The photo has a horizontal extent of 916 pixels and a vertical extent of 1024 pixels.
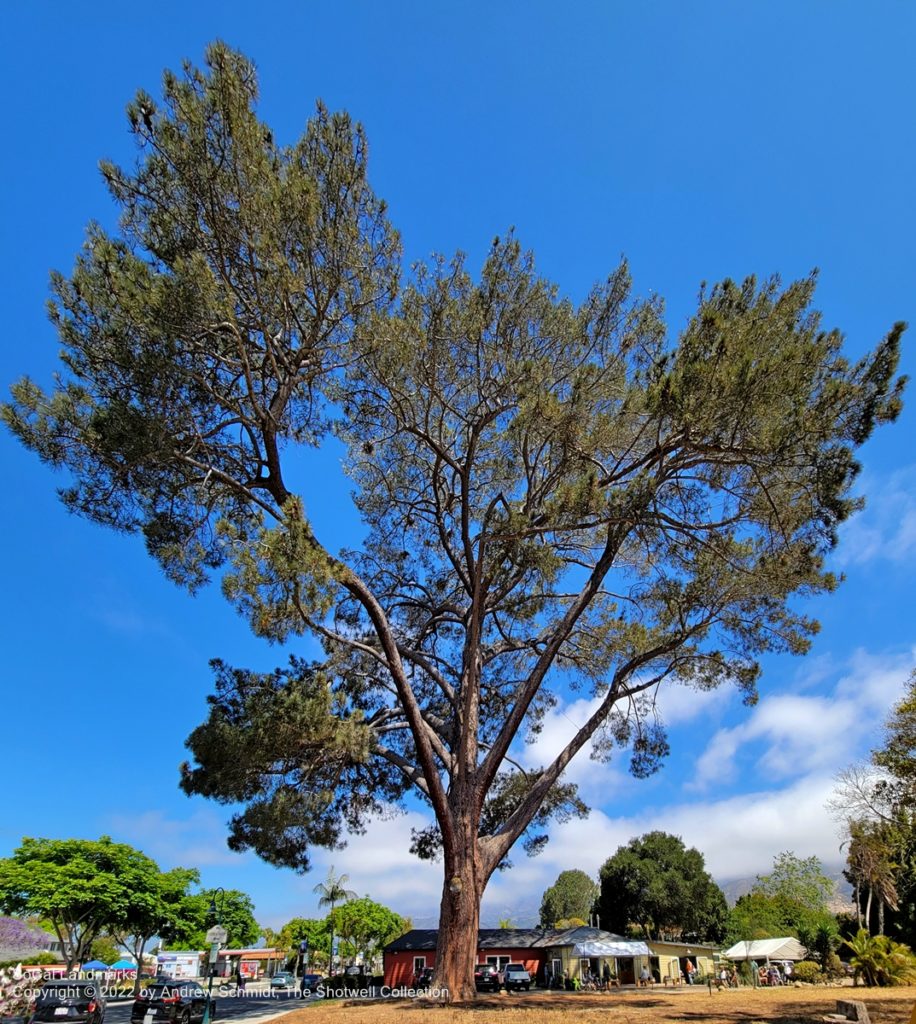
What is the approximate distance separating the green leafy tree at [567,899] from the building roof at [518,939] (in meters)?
42.0

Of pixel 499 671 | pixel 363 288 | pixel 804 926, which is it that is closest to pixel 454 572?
pixel 499 671

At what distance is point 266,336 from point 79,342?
8.52 feet

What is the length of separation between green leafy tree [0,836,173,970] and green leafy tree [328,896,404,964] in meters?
16.3

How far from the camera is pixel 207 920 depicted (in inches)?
1513

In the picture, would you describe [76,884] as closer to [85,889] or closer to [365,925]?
[85,889]

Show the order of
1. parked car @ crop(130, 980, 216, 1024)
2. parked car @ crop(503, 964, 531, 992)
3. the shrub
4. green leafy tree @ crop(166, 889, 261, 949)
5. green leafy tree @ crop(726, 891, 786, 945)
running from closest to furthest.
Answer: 1. parked car @ crop(130, 980, 216, 1024)
2. parked car @ crop(503, 964, 531, 992)
3. the shrub
4. green leafy tree @ crop(166, 889, 261, 949)
5. green leafy tree @ crop(726, 891, 786, 945)

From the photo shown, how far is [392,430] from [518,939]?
81.6 feet

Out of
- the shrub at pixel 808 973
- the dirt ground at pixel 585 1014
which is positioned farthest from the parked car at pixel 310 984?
the dirt ground at pixel 585 1014

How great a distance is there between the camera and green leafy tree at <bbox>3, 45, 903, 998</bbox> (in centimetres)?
941

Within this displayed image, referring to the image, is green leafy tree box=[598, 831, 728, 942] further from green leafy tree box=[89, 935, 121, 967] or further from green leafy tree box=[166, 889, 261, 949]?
green leafy tree box=[89, 935, 121, 967]

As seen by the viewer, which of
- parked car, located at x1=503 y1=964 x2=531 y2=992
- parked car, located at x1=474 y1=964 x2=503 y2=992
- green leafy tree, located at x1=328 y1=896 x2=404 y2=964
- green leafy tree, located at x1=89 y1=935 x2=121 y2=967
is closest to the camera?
parked car, located at x1=474 y1=964 x2=503 y2=992

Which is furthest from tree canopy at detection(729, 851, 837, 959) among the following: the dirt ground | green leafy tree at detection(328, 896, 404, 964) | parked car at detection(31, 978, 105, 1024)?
parked car at detection(31, 978, 105, 1024)

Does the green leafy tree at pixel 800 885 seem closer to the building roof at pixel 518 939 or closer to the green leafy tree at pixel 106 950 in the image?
the building roof at pixel 518 939

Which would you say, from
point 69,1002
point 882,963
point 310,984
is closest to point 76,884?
point 310,984
